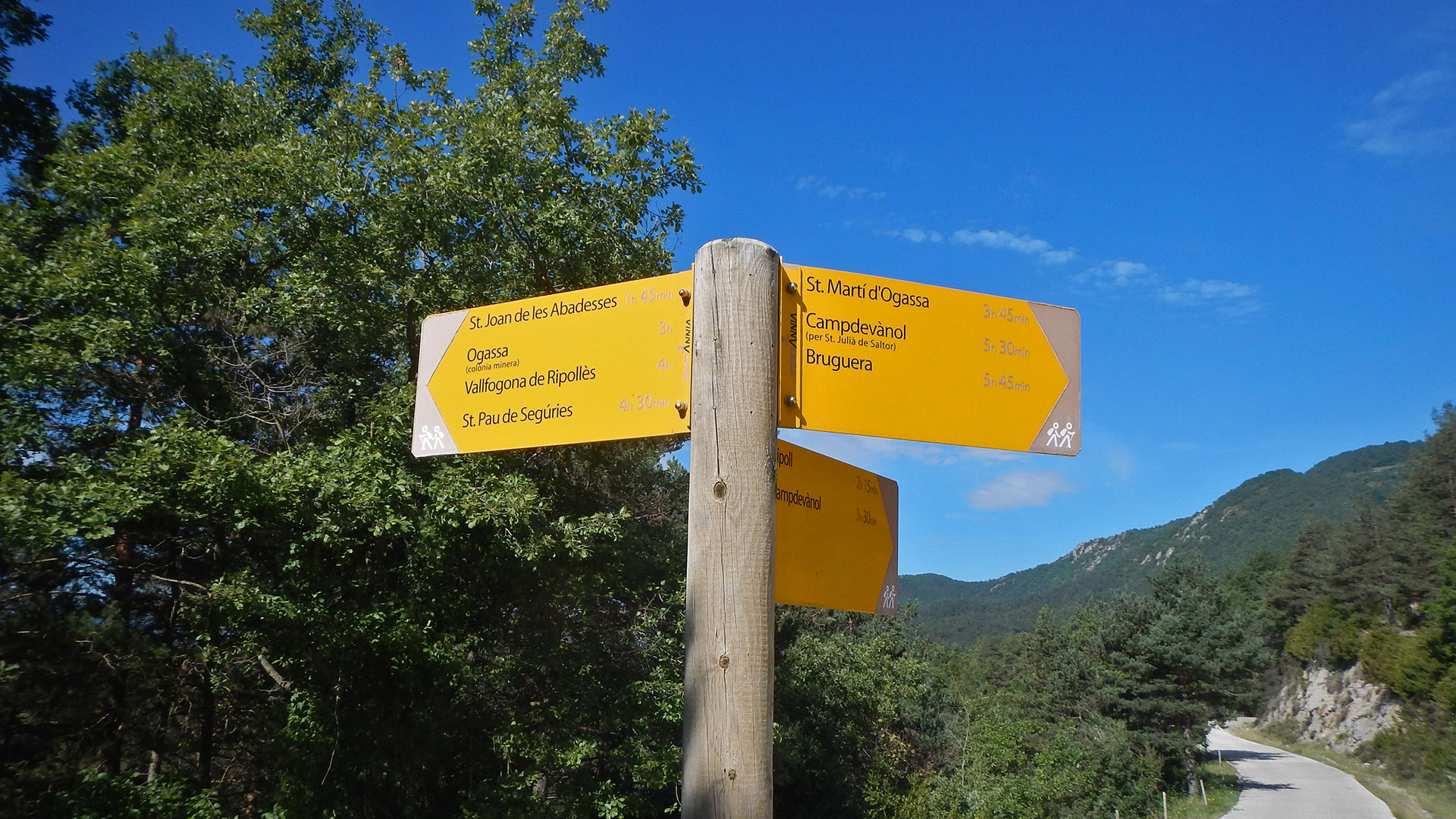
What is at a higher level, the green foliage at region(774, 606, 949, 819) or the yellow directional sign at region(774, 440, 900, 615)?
the yellow directional sign at region(774, 440, 900, 615)

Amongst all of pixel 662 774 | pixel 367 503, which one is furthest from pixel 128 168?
pixel 662 774

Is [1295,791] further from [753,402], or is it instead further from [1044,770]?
[753,402]

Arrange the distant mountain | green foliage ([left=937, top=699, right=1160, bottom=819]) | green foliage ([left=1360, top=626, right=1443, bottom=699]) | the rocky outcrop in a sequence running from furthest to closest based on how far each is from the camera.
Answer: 1. the distant mountain
2. the rocky outcrop
3. green foliage ([left=1360, top=626, right=1443, bottom=699])
4. green foliage ([left=937, top=699, right=1160, bottom=819])

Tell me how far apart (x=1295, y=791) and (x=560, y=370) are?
156 feet

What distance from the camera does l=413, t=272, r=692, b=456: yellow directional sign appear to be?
1959 mm

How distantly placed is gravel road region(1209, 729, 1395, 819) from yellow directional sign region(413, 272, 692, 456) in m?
37.0

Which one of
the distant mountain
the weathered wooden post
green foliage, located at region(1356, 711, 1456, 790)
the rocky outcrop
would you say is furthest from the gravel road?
the distant mountain

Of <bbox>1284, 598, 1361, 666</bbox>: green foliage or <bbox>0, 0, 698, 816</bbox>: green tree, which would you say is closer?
<bbox>0, 0, 698, 816</bbox>: green tree

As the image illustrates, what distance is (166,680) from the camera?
933 centimetres

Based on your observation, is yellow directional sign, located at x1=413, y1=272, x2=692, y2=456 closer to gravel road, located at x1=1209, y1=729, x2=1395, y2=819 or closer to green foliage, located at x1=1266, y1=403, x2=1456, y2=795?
gravel road, located at x1=1209, y1=729, x2=1395, y2=819

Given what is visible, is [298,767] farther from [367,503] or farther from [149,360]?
A: [149,360]

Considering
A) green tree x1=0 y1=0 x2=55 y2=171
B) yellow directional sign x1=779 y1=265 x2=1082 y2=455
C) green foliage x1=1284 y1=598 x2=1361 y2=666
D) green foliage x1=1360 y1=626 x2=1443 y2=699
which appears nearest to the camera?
yellow directional sign x1=779 y1=265 x2=1082 y2=455

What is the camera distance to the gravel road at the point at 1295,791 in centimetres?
3238

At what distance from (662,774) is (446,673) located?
2609 millimetres
